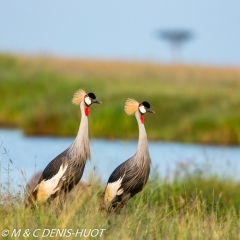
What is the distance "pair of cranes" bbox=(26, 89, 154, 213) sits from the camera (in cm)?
757

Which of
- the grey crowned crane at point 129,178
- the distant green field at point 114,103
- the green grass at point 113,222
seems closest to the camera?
the green grass at point 113,222

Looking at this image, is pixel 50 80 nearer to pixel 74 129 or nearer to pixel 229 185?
pixel 74 129

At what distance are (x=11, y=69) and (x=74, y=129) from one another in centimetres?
912

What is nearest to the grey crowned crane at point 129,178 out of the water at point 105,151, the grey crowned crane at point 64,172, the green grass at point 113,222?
the green grass at point 113,222

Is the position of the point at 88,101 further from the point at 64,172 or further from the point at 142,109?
the point at 64,172

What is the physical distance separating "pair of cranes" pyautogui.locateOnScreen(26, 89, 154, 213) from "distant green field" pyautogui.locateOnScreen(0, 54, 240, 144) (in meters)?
8.20

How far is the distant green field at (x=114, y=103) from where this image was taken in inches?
800

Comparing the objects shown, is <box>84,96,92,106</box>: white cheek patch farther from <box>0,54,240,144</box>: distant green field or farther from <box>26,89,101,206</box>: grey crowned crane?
<box>0,54,240,144</box>: distant green field

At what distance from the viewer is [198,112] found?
22031mm

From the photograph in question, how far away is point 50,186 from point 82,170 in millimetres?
351

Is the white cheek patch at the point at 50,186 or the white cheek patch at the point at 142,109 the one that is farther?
the white cheek patch at the point at 142,109

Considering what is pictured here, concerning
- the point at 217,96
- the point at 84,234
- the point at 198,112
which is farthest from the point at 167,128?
the point at 84,234

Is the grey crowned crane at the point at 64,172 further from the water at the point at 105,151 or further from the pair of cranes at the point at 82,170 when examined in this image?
the water at the point at 105,151

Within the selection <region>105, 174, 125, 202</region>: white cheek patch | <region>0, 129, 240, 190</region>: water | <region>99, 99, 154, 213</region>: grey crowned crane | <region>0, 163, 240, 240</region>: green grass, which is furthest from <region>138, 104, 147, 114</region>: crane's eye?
<region>0, 129, 240, 190</region>: water
